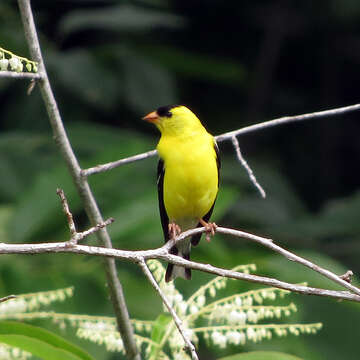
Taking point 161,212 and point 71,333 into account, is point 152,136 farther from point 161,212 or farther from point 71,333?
point 71,333

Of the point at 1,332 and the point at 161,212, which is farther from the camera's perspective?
the point at 161,212

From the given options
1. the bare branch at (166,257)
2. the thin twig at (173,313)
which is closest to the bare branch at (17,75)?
the bare branch at (166,257)

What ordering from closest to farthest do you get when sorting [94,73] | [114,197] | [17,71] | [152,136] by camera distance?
[17,71] < [114,197] < [94,73] < [152,136]

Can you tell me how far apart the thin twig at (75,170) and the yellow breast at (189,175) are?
3.72 feet

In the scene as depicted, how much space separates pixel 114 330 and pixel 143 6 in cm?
335

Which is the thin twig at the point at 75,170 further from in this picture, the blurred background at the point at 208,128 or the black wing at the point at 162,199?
the black wing at the point at 162,199

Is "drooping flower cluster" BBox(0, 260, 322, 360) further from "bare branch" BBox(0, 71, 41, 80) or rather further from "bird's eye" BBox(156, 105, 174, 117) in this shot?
"bird's eye" BBox(156, 105, 174, 117)

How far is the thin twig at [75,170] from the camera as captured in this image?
205 centimetres

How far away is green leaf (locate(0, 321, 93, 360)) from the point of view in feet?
7.02

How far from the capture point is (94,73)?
519 centimetres

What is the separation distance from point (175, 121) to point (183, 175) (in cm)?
38

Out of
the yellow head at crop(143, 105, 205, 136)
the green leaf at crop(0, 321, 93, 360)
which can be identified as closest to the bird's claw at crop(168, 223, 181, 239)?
the yellow head at crop(143, 105, 205, 136)

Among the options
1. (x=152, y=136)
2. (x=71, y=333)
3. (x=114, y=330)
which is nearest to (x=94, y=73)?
(x=152, y=136)

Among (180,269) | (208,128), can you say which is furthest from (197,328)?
(208,128)
